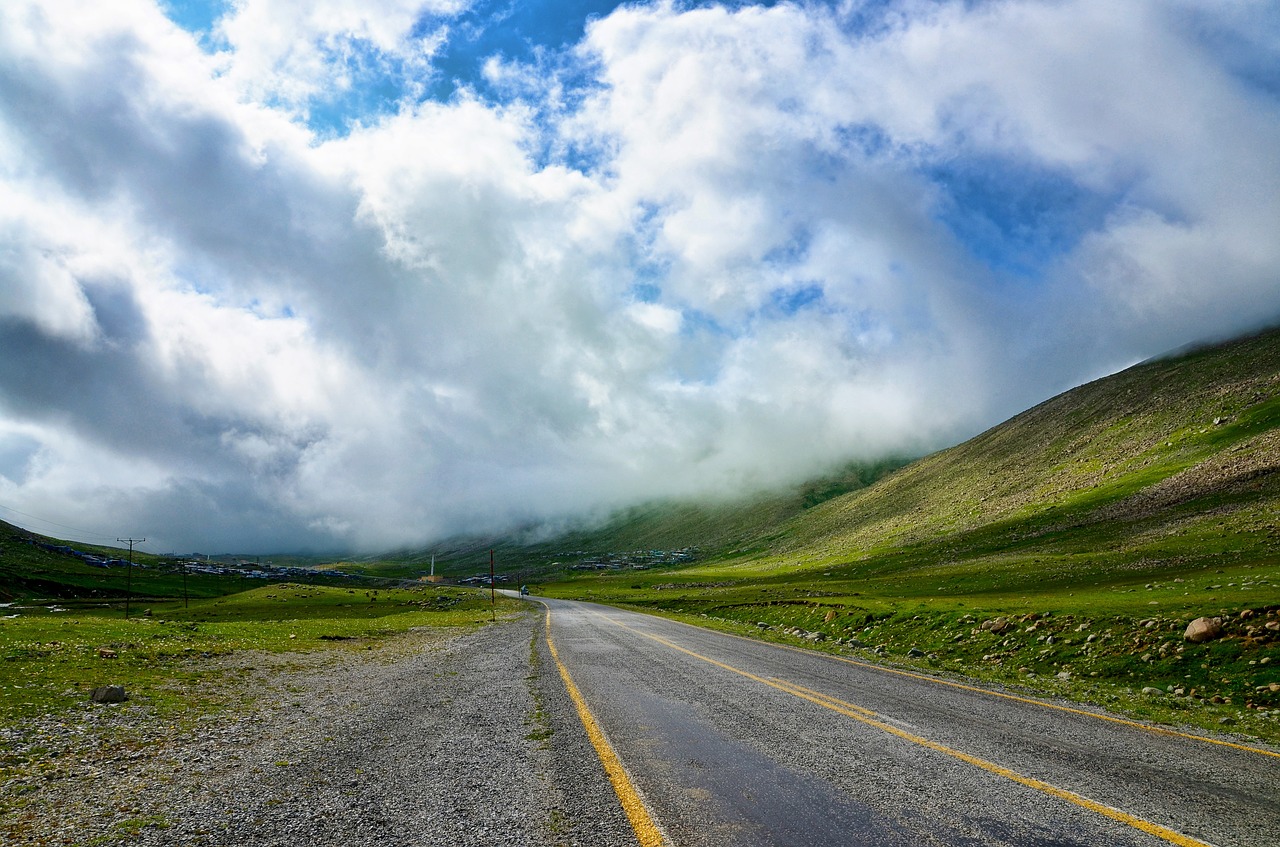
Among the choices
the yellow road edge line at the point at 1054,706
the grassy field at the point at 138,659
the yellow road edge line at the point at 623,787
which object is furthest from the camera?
the grassy field at the point at 138,659

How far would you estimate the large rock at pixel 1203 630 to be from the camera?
20.5 m

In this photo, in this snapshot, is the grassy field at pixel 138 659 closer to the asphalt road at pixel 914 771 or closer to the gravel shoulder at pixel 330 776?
the gravel shoulder at pixel 330 776

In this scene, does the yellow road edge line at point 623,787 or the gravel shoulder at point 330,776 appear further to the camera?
the gravel shoulder at point 330,776

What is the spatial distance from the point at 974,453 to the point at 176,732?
711ft

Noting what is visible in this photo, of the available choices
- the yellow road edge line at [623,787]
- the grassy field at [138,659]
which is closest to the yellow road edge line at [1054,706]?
the yellow road edge line at [623,787]

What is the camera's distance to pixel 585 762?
912 cm

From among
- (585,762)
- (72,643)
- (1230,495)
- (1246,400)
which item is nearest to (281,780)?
(585,762)

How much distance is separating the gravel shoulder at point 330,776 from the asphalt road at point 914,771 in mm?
1104

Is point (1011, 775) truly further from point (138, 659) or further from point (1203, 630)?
point (138, 659)

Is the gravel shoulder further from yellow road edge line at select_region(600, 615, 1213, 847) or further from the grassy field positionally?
yellow road edge line at select_region(600, 615, 1213, 847)

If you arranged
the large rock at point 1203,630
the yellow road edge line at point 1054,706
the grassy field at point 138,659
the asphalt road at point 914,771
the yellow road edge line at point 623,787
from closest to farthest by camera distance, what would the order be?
the yellow road edge line at point 623,787 → the asphalt road at point 914,771 → the yellow road edge line at point 1054,706 → the grassy field at point 138,659 → the large rock at point 1203,630

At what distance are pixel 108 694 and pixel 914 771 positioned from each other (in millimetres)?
17974

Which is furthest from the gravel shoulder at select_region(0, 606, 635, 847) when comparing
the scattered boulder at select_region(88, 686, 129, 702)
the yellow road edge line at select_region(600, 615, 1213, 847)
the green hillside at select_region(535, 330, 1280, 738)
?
the green hillside at select_region(535, 330, 1280, 738)

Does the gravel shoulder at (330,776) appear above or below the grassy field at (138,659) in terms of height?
above
